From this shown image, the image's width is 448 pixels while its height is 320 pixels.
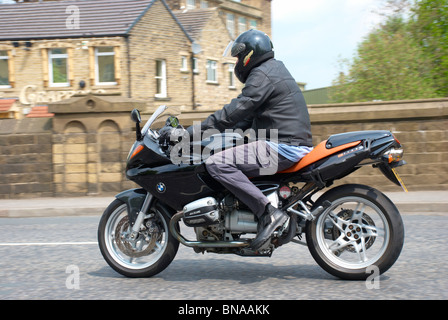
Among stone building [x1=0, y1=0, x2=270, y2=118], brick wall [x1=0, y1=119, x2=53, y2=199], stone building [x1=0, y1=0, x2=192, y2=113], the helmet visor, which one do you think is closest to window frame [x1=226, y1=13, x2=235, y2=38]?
stone building [x1=0, y1=0, x2=270, y2=118]

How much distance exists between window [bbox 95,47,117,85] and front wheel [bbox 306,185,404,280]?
86.0ft

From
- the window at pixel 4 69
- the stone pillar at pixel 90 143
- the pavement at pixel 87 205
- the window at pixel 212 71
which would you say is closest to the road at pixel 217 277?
the pavement at pixel 87 205

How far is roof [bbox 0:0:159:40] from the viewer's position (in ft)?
95.9

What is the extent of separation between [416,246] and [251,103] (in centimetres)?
278

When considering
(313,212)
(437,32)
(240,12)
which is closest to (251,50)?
(313,212)

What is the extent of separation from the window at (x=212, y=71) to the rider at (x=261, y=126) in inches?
1321

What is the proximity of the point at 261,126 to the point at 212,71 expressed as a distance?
34.6 m

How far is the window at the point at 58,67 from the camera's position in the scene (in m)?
29.4

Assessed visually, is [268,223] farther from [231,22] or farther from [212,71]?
[231,22]

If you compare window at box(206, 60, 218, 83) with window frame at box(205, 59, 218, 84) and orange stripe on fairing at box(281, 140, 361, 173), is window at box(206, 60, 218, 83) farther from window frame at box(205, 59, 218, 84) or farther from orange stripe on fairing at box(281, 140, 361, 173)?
orange stripe on fairing at box(281, 140, 361, 173)

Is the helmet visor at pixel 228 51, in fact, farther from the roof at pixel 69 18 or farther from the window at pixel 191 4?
the window at pixel 191 4

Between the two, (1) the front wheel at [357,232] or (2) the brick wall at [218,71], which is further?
(2) the brick wall at [218,71]
